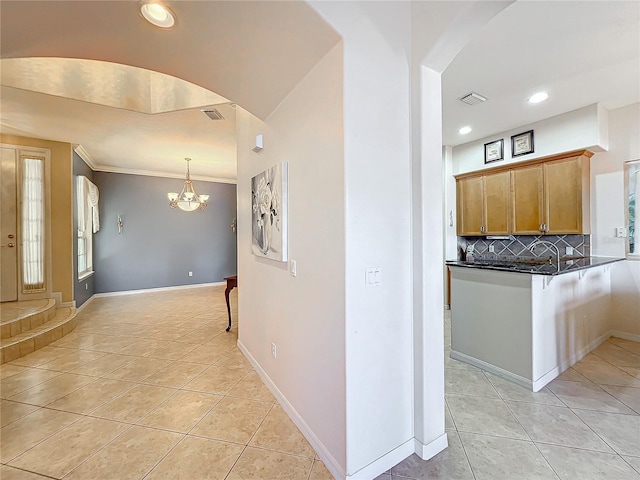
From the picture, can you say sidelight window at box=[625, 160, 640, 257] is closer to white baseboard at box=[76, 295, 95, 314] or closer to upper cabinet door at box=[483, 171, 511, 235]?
upper cabinet door at box=[483, 171, 511, 235]

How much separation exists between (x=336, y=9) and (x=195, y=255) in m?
6.85

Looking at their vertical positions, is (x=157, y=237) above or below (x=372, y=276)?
above

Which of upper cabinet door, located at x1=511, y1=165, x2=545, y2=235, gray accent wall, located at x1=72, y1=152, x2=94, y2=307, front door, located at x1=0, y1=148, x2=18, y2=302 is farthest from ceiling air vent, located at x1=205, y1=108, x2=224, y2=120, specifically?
upper cabinet door, located at x1=511, y1=165, x2=545, y2=235

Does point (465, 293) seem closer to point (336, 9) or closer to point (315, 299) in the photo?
point (315, 299)

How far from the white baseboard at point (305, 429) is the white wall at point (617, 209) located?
13.7 feet

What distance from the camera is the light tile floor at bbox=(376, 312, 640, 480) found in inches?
60.4

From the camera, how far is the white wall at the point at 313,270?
1.47 meters

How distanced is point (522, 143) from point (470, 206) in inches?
44.9

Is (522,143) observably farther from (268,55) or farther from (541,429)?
(268,55)

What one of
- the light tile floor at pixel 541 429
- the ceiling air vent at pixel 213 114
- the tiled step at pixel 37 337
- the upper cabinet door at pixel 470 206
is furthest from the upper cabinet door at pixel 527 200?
the tiled step at pixel 37 337

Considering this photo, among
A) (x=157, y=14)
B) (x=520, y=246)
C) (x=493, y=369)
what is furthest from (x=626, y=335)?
(x=157, y=14)

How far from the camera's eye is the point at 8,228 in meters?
4.22

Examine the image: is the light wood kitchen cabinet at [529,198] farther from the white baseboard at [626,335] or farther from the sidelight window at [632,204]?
the white baseboard at [626,335]

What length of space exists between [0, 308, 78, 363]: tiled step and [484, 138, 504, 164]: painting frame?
21.8ft
